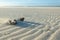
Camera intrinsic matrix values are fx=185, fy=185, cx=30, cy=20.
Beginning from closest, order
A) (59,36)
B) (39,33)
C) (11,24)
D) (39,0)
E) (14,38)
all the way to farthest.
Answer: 1. (14,38)
2. (59,36)
3. (39,33)
4. (11,24)
5. (39,0)

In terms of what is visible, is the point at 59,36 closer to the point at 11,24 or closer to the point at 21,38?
the point at 21,38

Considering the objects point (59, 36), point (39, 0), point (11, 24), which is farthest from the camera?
point (39, 0)

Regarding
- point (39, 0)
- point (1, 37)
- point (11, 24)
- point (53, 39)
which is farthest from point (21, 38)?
point (39, 0)

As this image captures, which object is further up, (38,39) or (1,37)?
(1,37)

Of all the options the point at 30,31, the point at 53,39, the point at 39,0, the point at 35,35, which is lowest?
the point at 53,39

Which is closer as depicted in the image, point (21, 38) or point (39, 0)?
point (21, 38)

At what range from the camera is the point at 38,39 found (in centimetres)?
439

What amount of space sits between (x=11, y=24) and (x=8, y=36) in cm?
148

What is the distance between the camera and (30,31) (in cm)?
520

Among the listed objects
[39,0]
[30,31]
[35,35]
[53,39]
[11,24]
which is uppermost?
[39,0]

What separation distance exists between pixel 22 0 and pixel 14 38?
61.6 ft

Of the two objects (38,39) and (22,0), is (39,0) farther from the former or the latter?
(38,39)

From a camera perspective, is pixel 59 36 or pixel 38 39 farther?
pixel 59 36

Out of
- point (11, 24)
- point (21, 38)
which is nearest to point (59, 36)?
point (21, 38)
